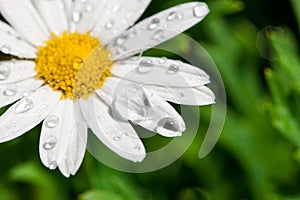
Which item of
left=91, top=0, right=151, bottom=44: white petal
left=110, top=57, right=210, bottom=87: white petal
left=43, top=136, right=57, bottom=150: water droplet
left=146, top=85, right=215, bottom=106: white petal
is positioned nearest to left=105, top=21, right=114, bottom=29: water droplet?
left=91, top=0, right=151, bottom=44: white petal

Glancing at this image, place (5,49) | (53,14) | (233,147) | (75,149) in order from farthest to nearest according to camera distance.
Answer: (233,147), (53,14), (5,49), (75,149)

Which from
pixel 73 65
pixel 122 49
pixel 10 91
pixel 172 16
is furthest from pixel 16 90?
pixel 172 16

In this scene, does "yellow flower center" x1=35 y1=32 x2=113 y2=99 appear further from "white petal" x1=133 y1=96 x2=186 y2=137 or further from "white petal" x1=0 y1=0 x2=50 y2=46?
"white petal" x1=133 y1=96 x2=186 y2=137

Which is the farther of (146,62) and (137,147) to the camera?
(146,62)

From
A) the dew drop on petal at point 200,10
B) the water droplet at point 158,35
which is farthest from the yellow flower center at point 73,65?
the dew drop on petal at point 200,10

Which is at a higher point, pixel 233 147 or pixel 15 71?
pixel 15 71

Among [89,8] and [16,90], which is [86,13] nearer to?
[89,8]
